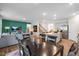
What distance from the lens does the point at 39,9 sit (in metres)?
1.25

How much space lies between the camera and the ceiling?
47.9 inches

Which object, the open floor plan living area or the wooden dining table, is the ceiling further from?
the wooden dining table

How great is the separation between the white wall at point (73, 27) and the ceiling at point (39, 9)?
9cm

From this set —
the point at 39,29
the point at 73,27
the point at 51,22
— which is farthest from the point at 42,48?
the point at 73,27

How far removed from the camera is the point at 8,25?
1277 mm

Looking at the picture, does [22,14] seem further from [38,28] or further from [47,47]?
[47,47]

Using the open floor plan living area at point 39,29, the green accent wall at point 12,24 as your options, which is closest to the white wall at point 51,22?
the open floor plan living area at point 39,29

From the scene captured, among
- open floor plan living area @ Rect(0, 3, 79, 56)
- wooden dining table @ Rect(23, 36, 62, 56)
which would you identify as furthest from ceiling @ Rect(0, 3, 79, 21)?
wooden dining table @ Rect(23, 36, 62, 56)

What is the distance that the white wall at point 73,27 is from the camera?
124 cm

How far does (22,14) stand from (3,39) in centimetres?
48

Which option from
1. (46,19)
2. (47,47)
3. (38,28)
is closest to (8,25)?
(38,28)

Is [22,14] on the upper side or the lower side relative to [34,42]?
upper

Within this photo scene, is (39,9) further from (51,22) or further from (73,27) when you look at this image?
(73,27)

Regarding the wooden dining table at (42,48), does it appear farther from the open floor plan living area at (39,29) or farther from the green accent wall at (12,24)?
the green accent wall at (12,24)
